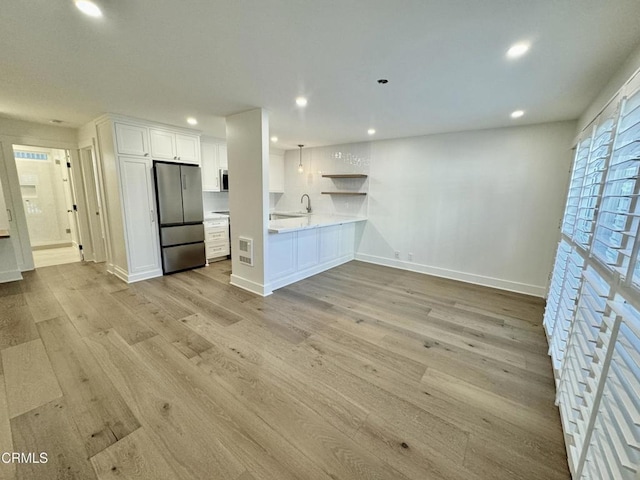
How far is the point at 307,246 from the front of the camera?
453 cm

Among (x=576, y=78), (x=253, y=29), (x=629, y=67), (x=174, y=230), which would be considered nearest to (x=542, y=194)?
(x=576, y=78)

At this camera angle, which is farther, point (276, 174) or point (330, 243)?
point (276, 174)

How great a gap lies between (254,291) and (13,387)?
7.70 ft

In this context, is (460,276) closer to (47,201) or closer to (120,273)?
(120,273)

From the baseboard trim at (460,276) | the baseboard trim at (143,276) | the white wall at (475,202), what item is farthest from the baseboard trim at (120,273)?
the white wall at (475,202)

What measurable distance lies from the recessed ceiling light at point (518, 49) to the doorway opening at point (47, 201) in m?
7.72

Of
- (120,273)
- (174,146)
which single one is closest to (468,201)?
(174,146)

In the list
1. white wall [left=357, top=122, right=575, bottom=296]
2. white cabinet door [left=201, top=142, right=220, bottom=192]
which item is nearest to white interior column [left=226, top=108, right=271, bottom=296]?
white cabinet door [left=201, top=142, right=220, bottom=192]

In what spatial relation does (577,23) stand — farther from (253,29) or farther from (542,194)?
(542,194)

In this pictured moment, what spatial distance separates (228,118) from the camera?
12.2ft

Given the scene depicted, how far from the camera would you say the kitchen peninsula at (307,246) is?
3943 mm

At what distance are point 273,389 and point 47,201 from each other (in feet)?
25.3

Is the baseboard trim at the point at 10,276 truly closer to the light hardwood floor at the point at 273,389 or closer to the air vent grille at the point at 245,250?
the light hardwood floor at the point at 273,389

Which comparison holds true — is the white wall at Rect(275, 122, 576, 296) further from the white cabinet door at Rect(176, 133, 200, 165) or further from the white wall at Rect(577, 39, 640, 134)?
the white cabinet door at Rect(176, 133, 200, 165)
